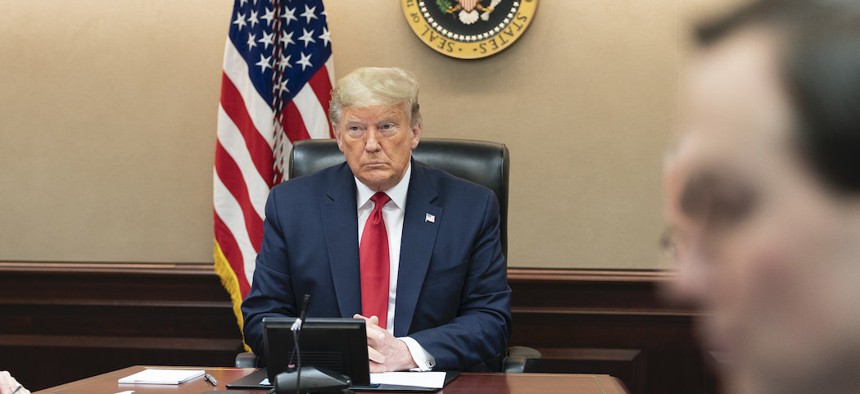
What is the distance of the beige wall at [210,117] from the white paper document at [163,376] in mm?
2133

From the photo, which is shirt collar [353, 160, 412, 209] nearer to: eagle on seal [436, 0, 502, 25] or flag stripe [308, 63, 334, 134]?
flag stripe [308, 63, 334, 134]

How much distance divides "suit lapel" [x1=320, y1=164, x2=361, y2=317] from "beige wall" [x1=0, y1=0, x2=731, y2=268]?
1.43 metres

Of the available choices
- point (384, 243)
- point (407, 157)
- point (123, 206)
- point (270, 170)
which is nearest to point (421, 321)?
point (384, 243)

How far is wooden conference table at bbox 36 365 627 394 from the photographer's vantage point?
2.16 meters

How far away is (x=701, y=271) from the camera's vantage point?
0.27 meters

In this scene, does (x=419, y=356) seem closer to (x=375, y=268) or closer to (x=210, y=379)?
(x=375, y=268)

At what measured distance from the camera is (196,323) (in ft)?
14.5

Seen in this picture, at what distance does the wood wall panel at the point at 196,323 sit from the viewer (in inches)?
167

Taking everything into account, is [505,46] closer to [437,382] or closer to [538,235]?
[538,235]

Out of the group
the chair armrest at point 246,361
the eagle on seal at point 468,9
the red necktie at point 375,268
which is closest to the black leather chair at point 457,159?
the red necktie at point 375,268

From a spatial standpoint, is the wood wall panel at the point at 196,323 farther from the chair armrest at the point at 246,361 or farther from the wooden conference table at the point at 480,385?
the wooden conference table at the point at 480,385

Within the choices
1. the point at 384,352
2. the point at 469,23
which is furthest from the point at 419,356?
the point at 469,23

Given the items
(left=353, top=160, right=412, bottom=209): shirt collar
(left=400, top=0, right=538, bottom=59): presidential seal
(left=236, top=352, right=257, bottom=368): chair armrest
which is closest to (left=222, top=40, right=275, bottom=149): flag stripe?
(left=400, top=0, right=538, bottom=59): presidential seal

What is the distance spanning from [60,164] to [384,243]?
244 cm
